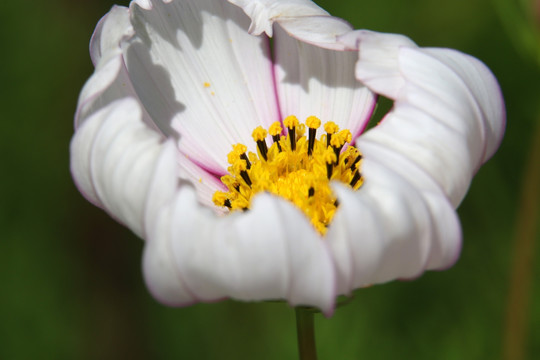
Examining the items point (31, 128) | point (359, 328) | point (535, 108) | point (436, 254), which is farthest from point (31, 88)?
point (436, 254)

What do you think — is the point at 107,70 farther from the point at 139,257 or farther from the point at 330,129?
the point at 139,257

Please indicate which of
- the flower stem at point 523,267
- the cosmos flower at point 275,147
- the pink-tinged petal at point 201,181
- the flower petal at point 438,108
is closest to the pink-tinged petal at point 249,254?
the cosmos flower at point 275,147

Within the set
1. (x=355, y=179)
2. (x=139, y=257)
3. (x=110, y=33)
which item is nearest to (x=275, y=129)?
(x=355, y=179)

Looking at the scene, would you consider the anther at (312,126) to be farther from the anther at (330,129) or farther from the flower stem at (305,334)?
the flower stem at (305,334)

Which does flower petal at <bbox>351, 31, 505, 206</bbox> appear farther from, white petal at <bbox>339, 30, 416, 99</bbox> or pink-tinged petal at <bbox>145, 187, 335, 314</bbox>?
pink-tinged petal at <bbox>145, 187, 335, 314</bbox>

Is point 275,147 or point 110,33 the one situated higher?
point 110,33

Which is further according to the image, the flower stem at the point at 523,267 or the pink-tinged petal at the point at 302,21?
the flower stem at the point at 523,267

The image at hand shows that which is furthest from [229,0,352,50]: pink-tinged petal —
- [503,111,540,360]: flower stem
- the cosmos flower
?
[503,111,540,360]: flower stem
